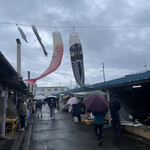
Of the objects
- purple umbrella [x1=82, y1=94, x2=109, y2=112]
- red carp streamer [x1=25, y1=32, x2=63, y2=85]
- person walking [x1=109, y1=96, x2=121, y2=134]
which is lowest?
person walking [x1=109, y1=96, x2=121, y2=134]

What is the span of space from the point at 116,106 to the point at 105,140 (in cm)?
170

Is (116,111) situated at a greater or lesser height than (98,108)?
lesser

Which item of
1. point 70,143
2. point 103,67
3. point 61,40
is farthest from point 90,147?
point 103,67

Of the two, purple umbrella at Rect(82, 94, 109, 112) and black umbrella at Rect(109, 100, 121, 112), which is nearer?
purple umbrella at Rect(82, 94, 109, 112)

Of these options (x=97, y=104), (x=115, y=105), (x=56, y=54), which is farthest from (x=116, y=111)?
(x=56, y=54)

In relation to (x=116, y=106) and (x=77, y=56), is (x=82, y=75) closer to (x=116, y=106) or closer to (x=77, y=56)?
(x=77, y=56)

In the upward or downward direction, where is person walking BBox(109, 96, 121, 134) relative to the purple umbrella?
downward

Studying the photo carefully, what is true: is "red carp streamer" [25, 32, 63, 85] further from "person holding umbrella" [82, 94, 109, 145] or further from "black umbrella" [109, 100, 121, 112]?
"black umbrella" [109, 100, 121, 112]

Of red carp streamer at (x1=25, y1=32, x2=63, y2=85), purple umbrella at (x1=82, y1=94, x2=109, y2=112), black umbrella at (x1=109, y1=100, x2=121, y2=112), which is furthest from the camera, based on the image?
red carp streamer at (x1=25, y1=32, x2=63, y2=85)

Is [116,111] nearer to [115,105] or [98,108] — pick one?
[115,105]

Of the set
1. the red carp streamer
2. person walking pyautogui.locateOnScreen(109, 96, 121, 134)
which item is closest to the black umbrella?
person walking pyautogui.locateOnScreen(109, 96, 121, 134)

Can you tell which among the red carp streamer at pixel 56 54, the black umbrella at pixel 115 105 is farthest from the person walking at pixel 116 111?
the red carp streamer at pixel 56 54

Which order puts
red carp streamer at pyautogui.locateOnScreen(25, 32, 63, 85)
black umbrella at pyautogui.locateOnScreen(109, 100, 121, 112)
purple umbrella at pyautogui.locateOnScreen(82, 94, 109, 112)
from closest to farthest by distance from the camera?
1. purple umbrella at pyautogui.locateOnScreen(82, 94, 109, 112)
2. black umbrella at pyautogui.locateOnScreen(109, 100, 121, 112)
3. red carp streamer at pyautogui.locateOnScreen(25, 32, 63, 85)

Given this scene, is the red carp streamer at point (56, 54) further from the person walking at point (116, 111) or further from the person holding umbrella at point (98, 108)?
the person walking at point (116, 111)
